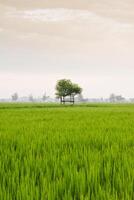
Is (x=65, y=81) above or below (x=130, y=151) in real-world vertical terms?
above

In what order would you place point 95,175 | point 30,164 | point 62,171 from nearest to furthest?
point 95,175
point 62,171
point 30,164

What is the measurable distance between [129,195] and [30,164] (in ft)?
4.10

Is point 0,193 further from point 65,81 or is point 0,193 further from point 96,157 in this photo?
point 65,81

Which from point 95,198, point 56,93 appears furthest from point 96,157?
point 56,93

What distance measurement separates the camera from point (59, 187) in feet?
7.27

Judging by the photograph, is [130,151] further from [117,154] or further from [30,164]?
[30,164]

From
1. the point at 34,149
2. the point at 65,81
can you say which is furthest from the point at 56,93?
the point at 34,149

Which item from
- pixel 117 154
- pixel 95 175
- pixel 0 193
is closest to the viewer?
pixel 0 193

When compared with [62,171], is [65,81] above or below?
above

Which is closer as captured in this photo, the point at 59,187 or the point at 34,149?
the point at 59,187

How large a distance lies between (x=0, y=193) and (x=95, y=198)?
0.60m

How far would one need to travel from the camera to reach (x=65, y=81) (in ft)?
274

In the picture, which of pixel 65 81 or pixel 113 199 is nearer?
pixel 113 199

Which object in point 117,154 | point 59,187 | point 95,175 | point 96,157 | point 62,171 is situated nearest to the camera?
point 59,187
